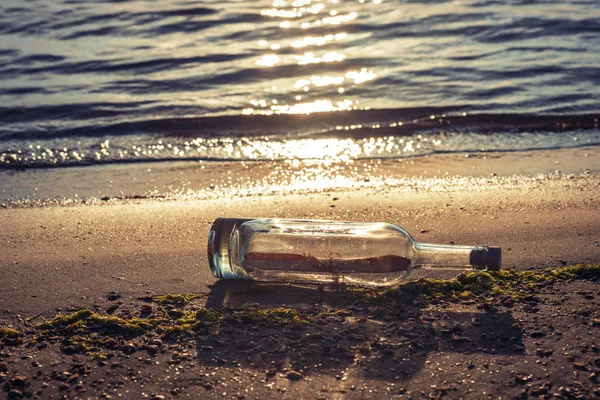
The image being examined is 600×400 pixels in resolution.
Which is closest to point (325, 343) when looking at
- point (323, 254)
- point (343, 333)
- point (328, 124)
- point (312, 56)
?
point (343, 333)

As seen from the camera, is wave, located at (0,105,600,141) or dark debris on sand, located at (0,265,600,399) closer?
dark debris on sand, located at (0,265,600,399)

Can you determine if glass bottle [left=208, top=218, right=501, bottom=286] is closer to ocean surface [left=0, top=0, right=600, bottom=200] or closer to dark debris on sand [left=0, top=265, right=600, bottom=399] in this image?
dark debris on sand [left=0, top=265, right=600, bottom=399]

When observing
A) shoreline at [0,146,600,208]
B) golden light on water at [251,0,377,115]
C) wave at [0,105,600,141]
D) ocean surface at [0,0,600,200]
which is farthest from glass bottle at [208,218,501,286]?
golden light on water at [251,0,377,115]

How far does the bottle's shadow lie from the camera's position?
2.19 metres

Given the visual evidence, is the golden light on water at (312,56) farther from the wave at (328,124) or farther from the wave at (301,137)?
the wave at (301,137)

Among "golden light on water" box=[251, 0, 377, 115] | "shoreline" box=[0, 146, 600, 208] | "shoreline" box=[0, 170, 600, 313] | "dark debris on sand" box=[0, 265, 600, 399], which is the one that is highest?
"golden light on water" box=[251, 0, 377, 115]

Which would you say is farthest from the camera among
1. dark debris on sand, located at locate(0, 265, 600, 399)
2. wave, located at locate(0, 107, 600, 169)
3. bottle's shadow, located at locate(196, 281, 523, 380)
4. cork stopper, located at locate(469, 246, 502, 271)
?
wave, located at locate(0, 107, 600, 169)

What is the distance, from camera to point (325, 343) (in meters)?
2.28

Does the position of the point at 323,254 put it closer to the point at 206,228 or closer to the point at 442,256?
the point at 442,256

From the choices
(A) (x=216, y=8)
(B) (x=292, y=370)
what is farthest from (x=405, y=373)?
(A) (x=216, y=8)

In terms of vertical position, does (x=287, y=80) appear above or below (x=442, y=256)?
above

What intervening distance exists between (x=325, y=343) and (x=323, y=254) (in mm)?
483

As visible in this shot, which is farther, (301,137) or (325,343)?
(301,137)

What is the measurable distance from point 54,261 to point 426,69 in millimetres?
6215
